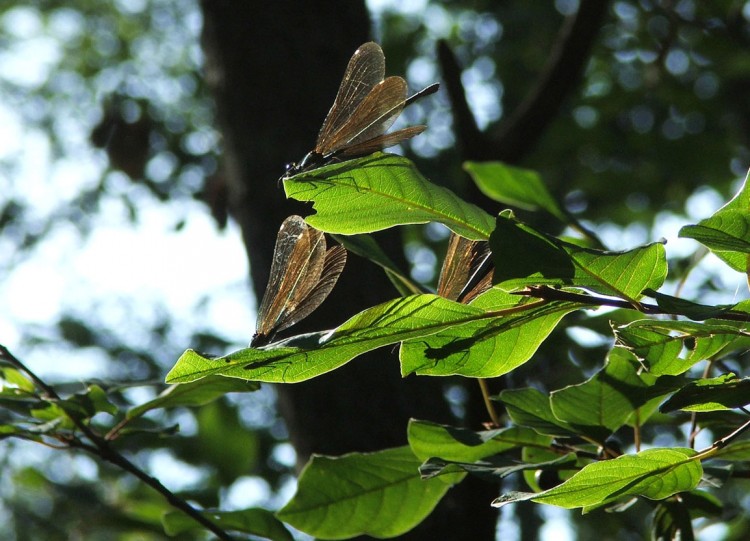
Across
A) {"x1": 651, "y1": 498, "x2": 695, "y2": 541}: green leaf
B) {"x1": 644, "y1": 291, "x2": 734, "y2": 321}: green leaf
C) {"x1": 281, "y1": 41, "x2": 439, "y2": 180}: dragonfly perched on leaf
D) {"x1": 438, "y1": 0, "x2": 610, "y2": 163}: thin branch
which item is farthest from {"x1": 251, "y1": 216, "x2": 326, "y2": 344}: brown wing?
{"x1": 438, "y1": 0, "x2": 610, "y2": 163}: thin branch

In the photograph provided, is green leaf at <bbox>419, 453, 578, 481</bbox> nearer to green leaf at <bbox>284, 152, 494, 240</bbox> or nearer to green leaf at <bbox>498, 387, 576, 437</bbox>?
green leaf at <bbox>498, 387, 576, 437</bbox>

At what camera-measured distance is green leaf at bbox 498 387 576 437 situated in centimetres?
90

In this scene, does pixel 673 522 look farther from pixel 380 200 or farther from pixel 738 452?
pixel 380 200

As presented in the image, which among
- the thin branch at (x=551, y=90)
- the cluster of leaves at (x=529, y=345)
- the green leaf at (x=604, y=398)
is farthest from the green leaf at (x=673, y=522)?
the thin branch at (x=551, y=90)

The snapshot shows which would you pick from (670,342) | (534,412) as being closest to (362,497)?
(534,412)

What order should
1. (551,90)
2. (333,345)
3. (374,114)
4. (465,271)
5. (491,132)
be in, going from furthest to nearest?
(491,132), (551,90), (374,114), (465,271), (333,345)

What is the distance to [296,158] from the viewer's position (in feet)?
5.63

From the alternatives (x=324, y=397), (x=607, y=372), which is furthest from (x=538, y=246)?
(x=324, y=397)

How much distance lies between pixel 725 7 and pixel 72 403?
3136 mm

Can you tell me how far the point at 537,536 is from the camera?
78.3 inches

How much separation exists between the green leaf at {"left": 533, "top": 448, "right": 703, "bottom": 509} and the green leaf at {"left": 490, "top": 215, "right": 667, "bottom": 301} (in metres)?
0.16

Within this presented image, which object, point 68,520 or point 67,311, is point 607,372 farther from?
point 67,311

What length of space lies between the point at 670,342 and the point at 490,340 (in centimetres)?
17

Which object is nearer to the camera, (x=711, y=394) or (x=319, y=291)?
(x=711, y=394)
